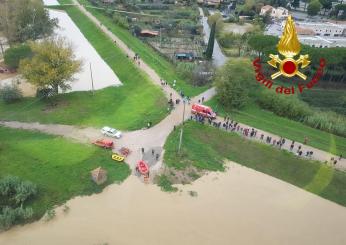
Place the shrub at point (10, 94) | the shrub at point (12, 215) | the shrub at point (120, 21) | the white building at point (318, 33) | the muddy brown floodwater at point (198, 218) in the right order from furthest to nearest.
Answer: the shrub at point (120, 21)
the white building at point (318, 33)
the shrub at point (10, 94)
the muddy brown floodwater at point (198, 218)
the shrub at point (12, 215)

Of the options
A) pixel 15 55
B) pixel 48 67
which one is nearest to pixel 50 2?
pixel 15 55

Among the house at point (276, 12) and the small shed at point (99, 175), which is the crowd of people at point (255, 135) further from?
the house at point (276, 12)

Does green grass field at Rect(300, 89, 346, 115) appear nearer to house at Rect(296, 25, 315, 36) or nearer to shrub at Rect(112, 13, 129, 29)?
house at Rect(296, 25, 315, 36)

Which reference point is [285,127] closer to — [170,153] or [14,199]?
[170,153]

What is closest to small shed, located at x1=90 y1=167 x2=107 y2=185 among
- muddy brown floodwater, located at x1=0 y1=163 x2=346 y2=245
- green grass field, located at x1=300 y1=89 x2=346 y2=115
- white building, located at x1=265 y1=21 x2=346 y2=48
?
muddy brown floodwater, located at x1=0 y1=163 x2=346 y2=245

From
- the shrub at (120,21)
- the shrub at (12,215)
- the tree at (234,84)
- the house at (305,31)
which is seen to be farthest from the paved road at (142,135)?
the house at (305,31)

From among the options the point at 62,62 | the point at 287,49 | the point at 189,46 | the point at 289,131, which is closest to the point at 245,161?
the point at 289,131
